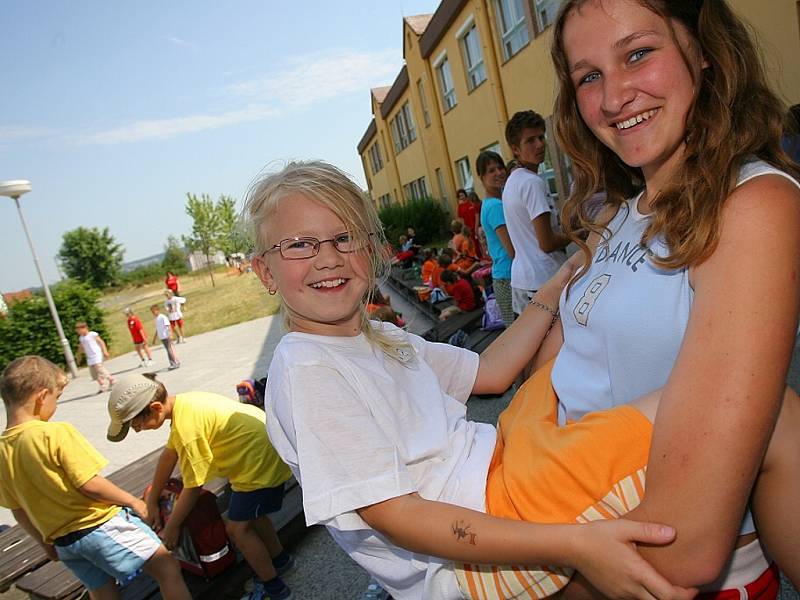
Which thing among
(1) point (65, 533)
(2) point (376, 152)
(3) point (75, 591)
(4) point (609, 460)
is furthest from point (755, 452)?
(2) point (376, 152)

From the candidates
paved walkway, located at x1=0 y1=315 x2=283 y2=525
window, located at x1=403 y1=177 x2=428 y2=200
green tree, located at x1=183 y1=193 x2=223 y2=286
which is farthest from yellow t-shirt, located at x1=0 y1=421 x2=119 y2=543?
green tree, located at x1=183 y1=193 x2=223 y2=286

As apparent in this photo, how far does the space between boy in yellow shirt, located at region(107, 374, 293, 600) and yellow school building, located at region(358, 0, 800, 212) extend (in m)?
3.45

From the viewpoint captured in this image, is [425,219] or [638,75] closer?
[638,75]

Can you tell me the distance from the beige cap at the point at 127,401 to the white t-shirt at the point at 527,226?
264cm

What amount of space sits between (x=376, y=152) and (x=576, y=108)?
37.1m

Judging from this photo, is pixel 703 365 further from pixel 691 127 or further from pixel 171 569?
pixel 171 569

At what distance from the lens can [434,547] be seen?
1.15 m

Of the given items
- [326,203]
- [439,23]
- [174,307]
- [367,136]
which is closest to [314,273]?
[326,203]

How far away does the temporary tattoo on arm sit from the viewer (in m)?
1.12

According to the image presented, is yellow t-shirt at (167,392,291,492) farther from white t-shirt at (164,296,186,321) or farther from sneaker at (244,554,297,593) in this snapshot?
white t-shirt at (164,296,186,321)

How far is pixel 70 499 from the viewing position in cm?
318

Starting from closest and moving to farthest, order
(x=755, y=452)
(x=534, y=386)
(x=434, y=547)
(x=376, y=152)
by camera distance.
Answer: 1. (x=755, y=452)
2. (x=434, y=547)
3. (x=534, y=386)
4. (x=376, y=152)

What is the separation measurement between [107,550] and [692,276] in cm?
348

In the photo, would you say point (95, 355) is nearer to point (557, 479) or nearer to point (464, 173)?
point (464, 173)
